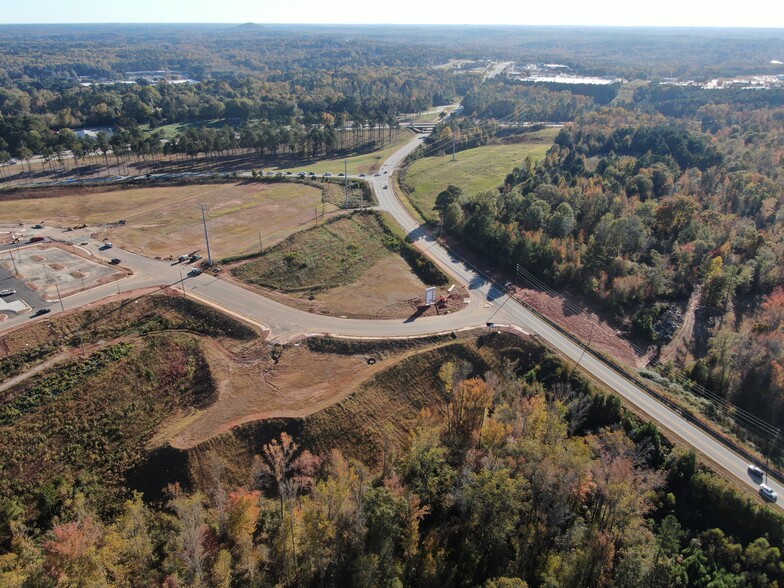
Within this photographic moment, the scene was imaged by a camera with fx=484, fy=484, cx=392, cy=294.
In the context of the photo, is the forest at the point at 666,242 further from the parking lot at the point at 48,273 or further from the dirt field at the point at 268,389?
the parking lot at the point at 48,273

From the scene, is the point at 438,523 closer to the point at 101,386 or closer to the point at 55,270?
the point at 101,386

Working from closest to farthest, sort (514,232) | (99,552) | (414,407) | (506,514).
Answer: (99,552) < (506,514) < (414,407) < (514,232)

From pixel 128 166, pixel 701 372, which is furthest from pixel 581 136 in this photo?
pixel 128 166

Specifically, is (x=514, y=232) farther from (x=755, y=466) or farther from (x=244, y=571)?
(x=244, y=571)

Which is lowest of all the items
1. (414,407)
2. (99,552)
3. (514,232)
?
(414,407)

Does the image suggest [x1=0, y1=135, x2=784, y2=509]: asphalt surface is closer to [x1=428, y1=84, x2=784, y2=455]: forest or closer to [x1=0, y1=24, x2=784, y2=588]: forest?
[x1=0, y1=24, x2=784, y2=588]: forest

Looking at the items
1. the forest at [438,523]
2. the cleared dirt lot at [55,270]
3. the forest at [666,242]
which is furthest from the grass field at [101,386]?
the forest at [666,242]

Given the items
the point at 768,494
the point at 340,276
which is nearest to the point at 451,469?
the point at 768,494
